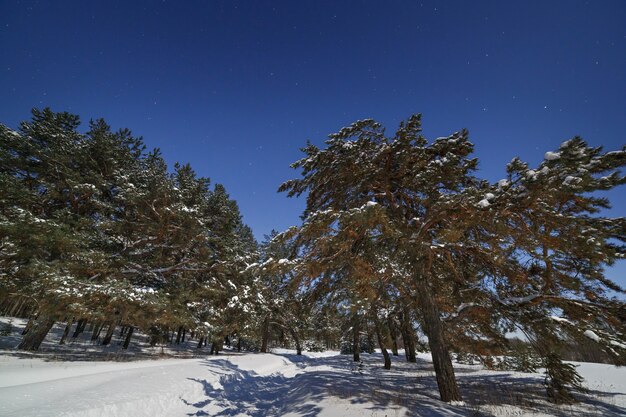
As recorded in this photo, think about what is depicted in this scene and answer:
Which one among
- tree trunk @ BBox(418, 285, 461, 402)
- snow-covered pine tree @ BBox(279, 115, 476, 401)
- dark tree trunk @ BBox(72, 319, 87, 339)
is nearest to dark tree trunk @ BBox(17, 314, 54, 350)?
dark tree trunk @ BBox(72, 319, 87, 339)

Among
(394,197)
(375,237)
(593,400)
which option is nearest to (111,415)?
(375,237)

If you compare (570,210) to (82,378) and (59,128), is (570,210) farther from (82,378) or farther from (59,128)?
(59,128)

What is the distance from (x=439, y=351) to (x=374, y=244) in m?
3.94

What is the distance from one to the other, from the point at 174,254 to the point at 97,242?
4.75m

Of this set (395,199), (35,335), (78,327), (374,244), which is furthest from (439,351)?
(78,327)

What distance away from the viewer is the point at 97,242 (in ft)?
50.1

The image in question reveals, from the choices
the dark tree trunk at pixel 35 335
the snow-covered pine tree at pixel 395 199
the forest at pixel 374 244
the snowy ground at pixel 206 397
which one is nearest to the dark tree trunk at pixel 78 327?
the dark tree trunk at pixel 35 335

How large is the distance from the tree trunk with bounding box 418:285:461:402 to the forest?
Result: 0.04m

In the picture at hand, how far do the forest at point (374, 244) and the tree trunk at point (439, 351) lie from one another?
0.15 feet

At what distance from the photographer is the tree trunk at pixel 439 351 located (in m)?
7.45

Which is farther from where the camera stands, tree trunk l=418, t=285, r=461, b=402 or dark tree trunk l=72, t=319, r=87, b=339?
dark tree trunk l=72, t=319, r=87, b=339

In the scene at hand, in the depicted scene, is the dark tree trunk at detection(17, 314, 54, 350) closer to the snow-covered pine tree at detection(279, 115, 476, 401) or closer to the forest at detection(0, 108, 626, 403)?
the forest at detection(0, 108, 626, 403)

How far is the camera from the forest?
5625 mm

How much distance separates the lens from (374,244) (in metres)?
8.33
